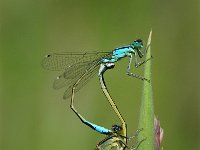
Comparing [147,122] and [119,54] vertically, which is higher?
[119,54]

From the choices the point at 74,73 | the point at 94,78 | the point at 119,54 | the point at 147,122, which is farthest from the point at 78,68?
the point at 94,78

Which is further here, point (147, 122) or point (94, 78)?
point (94, 78)

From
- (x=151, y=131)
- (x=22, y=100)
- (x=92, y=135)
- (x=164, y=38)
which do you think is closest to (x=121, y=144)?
(x=151, y=131)

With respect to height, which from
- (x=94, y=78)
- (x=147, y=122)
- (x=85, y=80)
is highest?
(x=94, y=78)

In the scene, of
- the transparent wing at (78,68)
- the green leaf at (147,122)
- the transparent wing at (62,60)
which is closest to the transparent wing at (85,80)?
the transparent wing at (78,68)

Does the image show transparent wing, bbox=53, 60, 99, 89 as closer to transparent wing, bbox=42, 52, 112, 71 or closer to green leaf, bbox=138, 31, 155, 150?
transparent wing, bbox=42, 52, 112, 71

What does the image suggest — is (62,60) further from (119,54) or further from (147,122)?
(147,122)

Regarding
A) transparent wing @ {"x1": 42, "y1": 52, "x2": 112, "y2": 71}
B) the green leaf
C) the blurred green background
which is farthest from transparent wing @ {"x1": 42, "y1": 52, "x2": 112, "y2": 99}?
the green leaf

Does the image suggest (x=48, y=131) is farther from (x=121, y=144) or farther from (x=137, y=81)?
→ (x=121, y=144)
